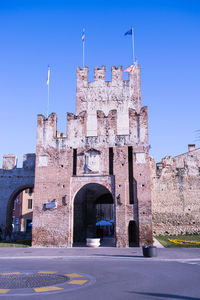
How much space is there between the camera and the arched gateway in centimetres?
2689

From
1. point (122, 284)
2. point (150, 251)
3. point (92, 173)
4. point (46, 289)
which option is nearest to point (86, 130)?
point (92, 173)

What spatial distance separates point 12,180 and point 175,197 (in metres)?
15.5

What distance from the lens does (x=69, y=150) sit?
2256 cm

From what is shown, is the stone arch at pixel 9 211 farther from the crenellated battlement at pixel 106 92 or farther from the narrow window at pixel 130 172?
the narrow window at pixel 130 172

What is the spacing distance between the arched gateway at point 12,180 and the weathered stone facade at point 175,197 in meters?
11.7

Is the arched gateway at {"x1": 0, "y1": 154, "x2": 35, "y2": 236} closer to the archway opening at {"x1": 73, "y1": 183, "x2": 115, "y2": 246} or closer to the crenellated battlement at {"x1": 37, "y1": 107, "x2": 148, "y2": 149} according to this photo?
the archway opening at {"x1": 73, "y1": 183, "x2": 115, "y2": 246}

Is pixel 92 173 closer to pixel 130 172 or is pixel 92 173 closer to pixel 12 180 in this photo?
pixel 130 172

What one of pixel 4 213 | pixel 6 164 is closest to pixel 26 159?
pixel 6 164

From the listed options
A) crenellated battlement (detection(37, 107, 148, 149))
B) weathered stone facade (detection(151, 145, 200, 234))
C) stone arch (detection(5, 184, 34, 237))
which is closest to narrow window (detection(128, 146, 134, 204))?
crenellated battlement (detection(37, 107, 148, 149))

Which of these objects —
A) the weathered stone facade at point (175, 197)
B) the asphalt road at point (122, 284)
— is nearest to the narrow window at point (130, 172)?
the weathered stone facade at point (175, 197)

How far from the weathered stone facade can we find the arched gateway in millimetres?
11667

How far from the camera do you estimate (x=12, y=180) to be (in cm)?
2744

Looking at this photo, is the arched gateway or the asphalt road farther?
the arched gateway

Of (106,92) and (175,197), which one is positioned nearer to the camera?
(175,197)
